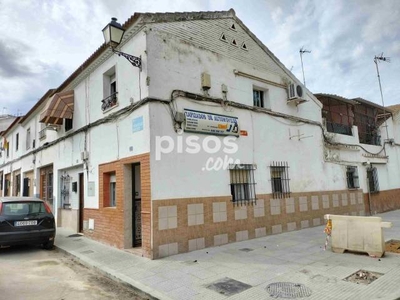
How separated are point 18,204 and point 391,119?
770 inches

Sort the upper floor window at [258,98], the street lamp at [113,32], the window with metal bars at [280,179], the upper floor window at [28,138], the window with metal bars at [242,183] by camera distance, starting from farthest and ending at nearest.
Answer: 1. the upper floor window at [28,138]
2. the upper floor window at [258,98]
3. the window with metal bars at [280,179]
4. the window with metal bars at [242,183]
5. the street lamp at [113,32]

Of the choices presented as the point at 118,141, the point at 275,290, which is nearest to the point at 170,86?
the point at 118,141

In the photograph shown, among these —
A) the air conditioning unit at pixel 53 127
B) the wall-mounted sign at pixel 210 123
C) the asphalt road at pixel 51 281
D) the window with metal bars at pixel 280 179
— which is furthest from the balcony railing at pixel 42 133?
the window with metal bars at pixel 280 179

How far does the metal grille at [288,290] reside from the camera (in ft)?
14.2

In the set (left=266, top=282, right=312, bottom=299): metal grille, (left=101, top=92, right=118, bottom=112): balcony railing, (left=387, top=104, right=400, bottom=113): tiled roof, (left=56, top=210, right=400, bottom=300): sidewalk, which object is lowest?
(left=266, top=282, right=312, bottom=299): metal grille

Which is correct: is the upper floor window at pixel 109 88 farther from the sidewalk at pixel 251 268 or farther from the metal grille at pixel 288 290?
the metal grille at pixel 288 290

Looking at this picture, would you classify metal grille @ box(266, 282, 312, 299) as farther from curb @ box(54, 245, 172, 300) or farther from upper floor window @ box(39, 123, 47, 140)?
upper floor window @ box(39, 123, 47, 140)

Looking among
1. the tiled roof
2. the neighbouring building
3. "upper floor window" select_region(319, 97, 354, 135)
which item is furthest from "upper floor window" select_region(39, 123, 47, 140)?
the tiled roof

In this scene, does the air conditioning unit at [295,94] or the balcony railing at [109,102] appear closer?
the balcony railing at [109,102]

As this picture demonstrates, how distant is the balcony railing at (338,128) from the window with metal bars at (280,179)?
468cm

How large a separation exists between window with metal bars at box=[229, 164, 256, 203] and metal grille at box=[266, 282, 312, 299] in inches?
147

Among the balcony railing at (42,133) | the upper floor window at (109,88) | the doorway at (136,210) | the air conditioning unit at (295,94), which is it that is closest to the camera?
the doorway at (136,210)

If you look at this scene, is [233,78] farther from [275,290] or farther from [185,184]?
[275,290]

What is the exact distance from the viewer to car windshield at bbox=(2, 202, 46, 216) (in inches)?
299
